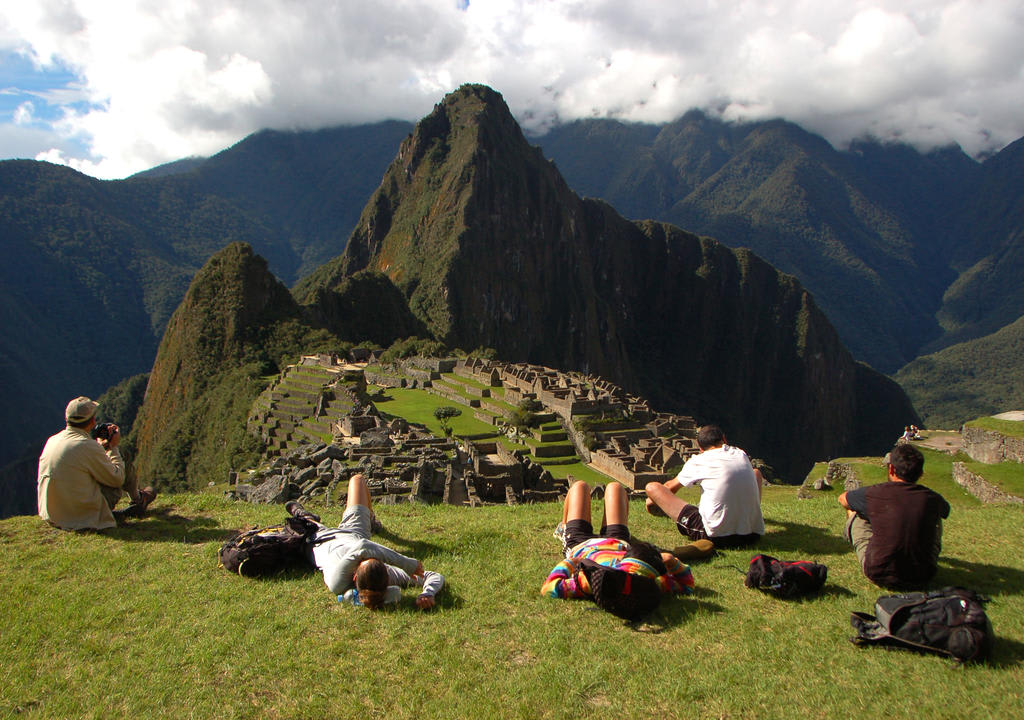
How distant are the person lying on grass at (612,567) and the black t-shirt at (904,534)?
171 cm

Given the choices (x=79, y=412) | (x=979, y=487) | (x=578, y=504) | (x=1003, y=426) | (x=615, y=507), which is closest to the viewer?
(x=615, y=507)

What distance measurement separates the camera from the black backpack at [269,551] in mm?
6844

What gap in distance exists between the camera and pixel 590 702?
4652mm

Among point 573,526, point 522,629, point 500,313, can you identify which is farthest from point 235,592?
point 500,313

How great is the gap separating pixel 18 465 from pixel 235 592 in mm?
92049

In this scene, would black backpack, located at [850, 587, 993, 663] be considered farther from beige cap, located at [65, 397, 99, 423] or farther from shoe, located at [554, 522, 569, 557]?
beige cap, located at [65, 397, 99, 423]

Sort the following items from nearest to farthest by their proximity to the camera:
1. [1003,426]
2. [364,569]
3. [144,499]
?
[364,569] < [144,499] < [1003,426]

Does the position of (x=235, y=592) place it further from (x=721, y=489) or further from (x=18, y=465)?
(x=18, y=465)

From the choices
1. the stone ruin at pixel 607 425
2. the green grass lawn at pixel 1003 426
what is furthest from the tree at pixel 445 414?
the green grass lawn at pixel 1003 426

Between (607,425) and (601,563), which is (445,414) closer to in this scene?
(607,425)

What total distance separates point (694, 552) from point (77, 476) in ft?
23.1

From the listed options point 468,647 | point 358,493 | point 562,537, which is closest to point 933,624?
point 562,537

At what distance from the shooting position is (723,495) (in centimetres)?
734

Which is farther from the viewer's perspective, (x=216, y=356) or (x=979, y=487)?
(x=216, y=356)
